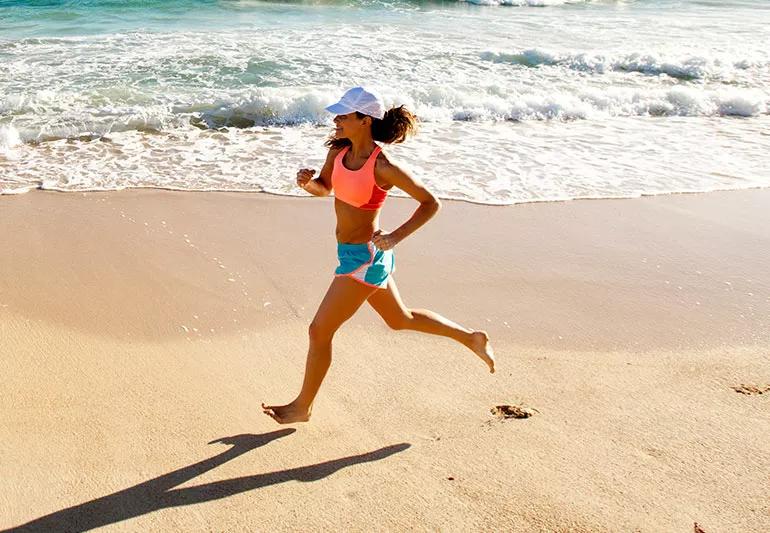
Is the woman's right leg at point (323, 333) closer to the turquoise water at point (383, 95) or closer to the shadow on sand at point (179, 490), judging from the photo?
the shadow on sand at point (179, 490)

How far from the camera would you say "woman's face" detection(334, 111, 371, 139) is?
3.29 metres

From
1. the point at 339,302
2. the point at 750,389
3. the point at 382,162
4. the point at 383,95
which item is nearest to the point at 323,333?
the point at 339,302

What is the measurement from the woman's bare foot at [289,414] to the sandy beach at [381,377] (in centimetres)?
8

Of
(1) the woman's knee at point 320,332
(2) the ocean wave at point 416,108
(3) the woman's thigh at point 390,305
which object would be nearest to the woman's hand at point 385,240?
(3) the woman's thigh at point 390,305

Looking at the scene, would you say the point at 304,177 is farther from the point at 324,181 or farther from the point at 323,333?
the point at 323,333

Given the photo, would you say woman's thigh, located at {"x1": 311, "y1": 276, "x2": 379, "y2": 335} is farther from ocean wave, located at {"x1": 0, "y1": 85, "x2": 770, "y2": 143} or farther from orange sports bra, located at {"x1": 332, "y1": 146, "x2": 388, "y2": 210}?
ocean wave, located at {"x1": 0, "y1": 85, "x2": 770, "y2": 143}

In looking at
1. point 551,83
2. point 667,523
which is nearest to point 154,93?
point 551,83

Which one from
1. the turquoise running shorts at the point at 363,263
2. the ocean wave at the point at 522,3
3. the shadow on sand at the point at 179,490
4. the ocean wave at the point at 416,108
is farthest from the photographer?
the ocean wave at the point at 522,3

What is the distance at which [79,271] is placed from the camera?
5.43 metres

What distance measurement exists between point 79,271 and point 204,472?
8.78ft

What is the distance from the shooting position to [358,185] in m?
3.35

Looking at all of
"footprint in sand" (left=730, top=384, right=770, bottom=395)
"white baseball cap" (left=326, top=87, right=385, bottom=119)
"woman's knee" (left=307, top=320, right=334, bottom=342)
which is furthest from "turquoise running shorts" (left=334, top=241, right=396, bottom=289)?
"footprint in sand" (left=730, top=384, right=770, bottom=395)

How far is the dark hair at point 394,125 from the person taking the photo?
332 cm

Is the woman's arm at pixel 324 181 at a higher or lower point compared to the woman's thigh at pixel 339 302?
higher
